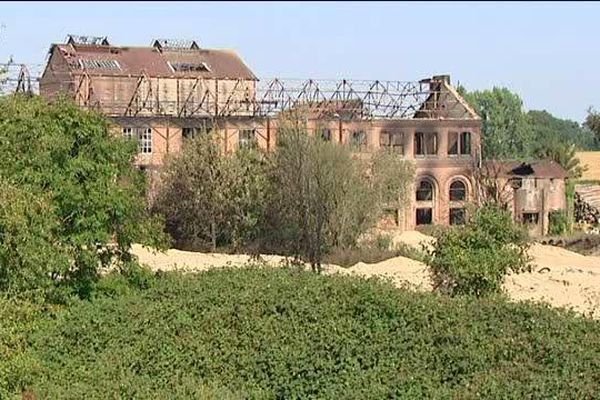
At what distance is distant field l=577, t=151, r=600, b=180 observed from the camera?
6019 centimetres

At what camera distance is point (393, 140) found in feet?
149

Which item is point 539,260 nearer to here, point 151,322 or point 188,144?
point 188,144

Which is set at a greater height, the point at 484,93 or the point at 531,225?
the point at 484,93

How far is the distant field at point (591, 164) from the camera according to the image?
60188 millimetres

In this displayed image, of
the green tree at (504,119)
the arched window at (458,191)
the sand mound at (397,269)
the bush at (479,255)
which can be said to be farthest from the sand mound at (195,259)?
the green tree at (504,119)

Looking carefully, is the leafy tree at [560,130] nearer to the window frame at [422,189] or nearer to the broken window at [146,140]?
the window frame at [422,189]

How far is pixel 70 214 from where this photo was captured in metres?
20.1

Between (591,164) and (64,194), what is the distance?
4809 centimetres

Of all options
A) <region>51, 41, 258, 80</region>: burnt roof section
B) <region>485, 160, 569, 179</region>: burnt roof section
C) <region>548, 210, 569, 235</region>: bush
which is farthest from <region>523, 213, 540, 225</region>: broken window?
<region>51, 41, 258, 80</region>: burnt roof section

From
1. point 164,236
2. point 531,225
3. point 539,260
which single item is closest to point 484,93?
point 531,225

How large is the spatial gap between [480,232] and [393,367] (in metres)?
5.50

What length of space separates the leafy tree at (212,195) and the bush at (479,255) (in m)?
13.6

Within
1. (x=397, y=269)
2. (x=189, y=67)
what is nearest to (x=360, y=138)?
(x=189, y=67)

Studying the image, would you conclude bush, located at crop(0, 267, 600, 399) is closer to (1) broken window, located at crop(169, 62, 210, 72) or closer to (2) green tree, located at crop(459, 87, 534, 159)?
(1) broken window, located at crop(169, 62, 210, 72)
